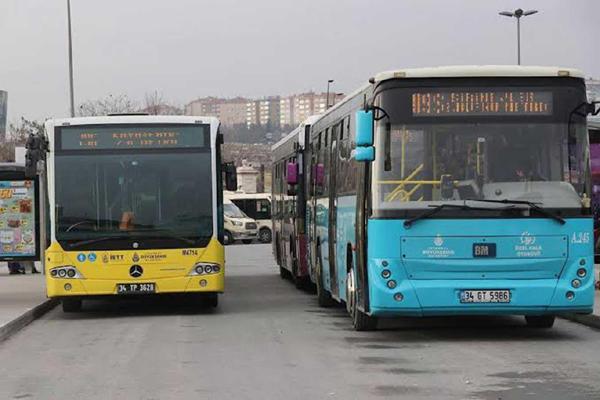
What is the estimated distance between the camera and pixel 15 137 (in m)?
77.7

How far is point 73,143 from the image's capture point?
18047mm

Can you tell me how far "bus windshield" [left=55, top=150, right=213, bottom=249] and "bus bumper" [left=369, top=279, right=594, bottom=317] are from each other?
5.20m

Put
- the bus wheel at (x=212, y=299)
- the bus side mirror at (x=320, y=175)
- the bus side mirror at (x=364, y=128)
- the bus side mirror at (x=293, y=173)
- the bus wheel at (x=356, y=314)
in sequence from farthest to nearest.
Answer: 1. the bus side mirror at (x=293, y=173)
2. the bus wheel at (x=212, y=299)
3. the bus side mirror at (x=320, y=175)
4. the bus wheel at (x=356, y=314)
5. the bus side mirror at (x=364, y=128)

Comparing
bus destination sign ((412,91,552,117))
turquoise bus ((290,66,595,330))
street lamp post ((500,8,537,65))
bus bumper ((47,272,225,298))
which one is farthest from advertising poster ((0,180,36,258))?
street lamp post ((500,8,537,65))

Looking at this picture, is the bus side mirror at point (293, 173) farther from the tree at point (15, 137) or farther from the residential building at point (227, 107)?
the residential building at point (227, 107)

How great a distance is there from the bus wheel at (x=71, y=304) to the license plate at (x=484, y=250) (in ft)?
26.0

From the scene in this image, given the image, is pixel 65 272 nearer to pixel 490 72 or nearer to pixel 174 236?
pixel 174 236

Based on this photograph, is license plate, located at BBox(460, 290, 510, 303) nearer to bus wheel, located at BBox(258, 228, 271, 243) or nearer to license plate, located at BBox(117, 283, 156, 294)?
license plate, located at BBox(117, 283, 156, 294)

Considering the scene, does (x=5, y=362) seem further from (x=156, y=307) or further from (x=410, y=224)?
(x=156, y=307)

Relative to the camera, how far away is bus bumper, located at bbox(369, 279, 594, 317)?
1335cm

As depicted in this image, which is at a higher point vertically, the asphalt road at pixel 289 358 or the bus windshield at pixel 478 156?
the bus windshield at pixel 478 156

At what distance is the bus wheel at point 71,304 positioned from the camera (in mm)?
19094

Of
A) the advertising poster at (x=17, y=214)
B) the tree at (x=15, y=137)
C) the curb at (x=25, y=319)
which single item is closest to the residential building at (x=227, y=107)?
the tree at (x=15, y=137)

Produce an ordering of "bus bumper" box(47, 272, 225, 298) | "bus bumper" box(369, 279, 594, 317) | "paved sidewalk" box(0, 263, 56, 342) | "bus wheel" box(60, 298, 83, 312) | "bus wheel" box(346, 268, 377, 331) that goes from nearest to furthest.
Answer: "bus bumper" box(369, 279, 594, 317)
"bus wheel" box(346, 268, 377, 331)
"paved sidewalk" box(0, 263, 56, 342)
"bus bumper" box(47, 272, 225, 298)
"bus wheel" box(60, 298, 83, 312)
